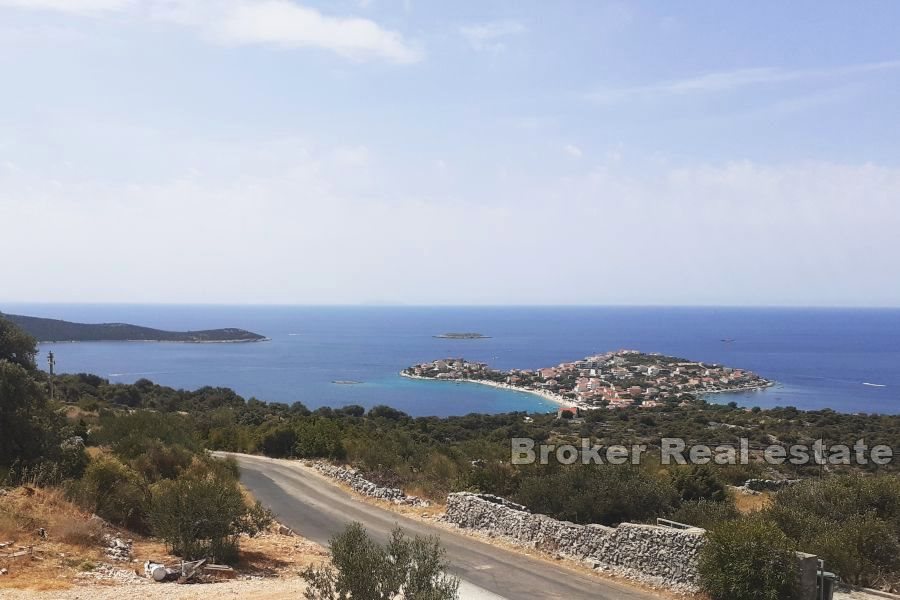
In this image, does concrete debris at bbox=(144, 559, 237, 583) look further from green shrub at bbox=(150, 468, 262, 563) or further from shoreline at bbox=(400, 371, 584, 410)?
shoreline at bbox=(400, 371, 584, 410)

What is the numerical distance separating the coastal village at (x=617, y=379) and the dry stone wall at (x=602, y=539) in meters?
51.8

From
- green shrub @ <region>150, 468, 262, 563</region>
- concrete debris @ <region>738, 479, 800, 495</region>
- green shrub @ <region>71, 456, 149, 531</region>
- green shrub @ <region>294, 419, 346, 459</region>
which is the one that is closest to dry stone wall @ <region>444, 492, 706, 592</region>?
green shrub @ <region>150, 468, 262, 563</region>

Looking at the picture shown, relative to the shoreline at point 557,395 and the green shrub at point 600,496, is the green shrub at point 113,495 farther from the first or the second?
the shoreline at point 557,395

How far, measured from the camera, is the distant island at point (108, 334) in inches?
5433

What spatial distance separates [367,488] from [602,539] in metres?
8.80

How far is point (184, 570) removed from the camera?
9.15m

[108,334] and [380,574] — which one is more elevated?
[380,574]

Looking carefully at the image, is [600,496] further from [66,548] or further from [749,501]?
[66,548]

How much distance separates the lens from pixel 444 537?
13.7 m

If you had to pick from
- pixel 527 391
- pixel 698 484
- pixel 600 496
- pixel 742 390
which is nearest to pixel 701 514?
pixel 600 496

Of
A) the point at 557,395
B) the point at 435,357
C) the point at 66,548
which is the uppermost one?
the point at 66,548

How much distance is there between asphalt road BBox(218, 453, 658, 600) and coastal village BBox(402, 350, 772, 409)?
162ft

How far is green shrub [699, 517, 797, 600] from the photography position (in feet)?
28.5

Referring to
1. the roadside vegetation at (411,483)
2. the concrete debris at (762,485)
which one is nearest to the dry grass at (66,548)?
the roadside vegetation at (411,483)
